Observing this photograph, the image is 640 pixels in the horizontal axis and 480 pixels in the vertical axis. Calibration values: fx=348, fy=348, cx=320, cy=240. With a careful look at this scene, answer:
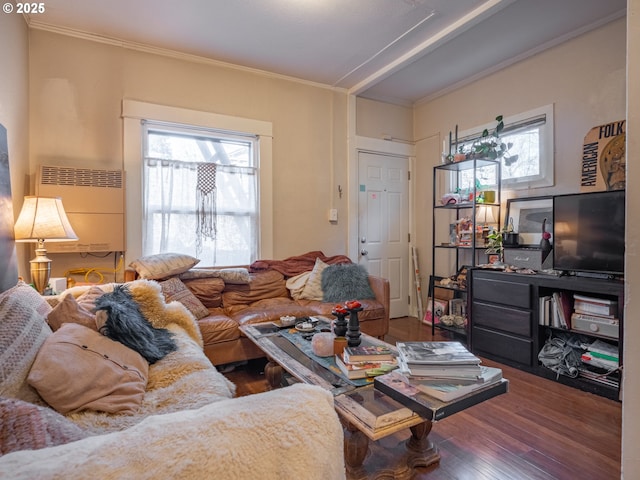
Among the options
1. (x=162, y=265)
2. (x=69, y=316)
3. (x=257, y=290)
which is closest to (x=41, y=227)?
(x=162, y=265)

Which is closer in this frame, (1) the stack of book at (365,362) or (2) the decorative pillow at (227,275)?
(1) the stack of book at (365,362)

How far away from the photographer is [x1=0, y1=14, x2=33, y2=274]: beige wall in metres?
2.21

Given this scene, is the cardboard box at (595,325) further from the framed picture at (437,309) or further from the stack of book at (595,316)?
the framed picture at (437,309)

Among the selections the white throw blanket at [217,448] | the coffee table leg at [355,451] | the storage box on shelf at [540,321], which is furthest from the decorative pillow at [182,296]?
the storage box on shelf at [540,321]

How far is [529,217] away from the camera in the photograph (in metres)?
3.28

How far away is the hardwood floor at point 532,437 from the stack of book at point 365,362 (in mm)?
513

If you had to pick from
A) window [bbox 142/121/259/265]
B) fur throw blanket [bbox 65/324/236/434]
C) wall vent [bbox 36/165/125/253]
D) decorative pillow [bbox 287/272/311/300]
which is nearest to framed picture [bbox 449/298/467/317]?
decorative pillow [bbox 287/272/311/300]

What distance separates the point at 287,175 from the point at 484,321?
96.6 inches

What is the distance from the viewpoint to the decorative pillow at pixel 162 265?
2747 millimetres

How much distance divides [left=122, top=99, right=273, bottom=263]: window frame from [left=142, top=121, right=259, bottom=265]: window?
0.06m

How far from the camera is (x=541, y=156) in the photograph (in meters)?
3.26

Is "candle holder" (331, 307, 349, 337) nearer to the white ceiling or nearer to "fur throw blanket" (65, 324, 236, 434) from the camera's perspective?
"fur throw blanket" (65, 324, 236, 434)

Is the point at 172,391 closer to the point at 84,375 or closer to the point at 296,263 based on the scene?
the point at 84,375

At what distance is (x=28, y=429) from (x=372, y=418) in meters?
0.99
